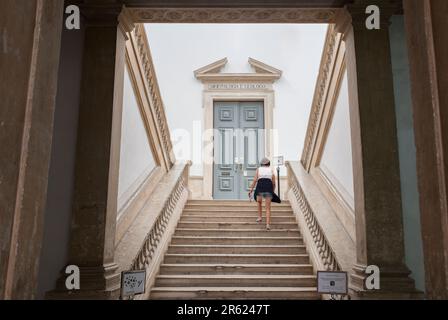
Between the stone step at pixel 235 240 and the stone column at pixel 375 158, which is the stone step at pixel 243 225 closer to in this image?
the stone step at pixel 235 240

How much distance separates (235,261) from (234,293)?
0.86m

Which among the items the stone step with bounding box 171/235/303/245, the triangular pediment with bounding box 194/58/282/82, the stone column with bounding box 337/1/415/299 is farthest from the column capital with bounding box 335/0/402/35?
the triangular pediment with bounding box 194/58/282/82

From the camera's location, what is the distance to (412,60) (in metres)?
2.40

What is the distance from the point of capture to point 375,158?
160 inches

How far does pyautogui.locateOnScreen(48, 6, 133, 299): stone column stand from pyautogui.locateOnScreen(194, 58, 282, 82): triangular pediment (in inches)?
255

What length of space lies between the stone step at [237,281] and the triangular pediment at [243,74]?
6610mm

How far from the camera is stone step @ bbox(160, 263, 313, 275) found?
17.8 feet

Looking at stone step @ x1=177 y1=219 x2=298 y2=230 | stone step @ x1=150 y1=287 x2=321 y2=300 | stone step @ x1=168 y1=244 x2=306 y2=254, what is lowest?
stone step @ x1=150 y1=287 x2=321 y2=300

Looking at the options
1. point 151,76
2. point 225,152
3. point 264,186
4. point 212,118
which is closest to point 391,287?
point 264,186

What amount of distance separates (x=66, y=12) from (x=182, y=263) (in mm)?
3356

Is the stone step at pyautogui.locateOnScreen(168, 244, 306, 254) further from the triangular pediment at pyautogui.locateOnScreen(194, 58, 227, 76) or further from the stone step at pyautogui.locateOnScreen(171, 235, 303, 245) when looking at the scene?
the triangular pediment at pyautogui.locateOnScreen(194, 58, 227, 76)

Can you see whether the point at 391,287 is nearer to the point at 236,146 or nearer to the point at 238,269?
the point at 238,269

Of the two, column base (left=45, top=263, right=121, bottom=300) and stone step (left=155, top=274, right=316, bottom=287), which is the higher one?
column base (left=45, top=263, right=121, bottom=300)
